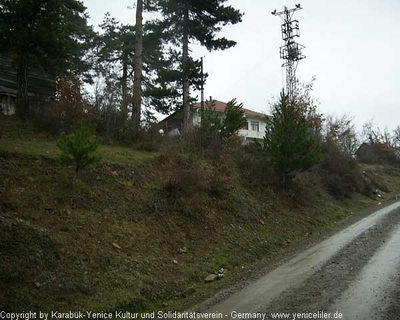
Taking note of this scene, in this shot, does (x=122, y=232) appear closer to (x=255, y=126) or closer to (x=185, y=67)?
(x=185, y=67)

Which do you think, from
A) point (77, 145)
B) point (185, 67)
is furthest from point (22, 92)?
point (185, 67)

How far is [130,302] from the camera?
23.1 ft

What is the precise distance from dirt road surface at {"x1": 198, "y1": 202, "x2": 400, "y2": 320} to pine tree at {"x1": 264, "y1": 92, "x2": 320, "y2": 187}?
23.1ft

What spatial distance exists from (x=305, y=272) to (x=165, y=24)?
19.8 meters

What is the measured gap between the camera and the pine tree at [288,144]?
18.2 m

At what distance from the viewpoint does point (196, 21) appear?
23188 millimetres

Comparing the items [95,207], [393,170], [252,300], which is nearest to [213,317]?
[252,300]

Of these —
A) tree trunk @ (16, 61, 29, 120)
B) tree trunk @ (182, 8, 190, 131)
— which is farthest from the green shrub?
tree trunk @ (182, 8, 190, 131)

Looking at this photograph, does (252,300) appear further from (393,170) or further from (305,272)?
(393,170)

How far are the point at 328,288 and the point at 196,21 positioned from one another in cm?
1981

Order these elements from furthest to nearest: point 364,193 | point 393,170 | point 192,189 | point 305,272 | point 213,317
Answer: point 393,170, point 364,193, point 192,189, point 305,272, point 213,317

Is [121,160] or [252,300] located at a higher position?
[121,160]

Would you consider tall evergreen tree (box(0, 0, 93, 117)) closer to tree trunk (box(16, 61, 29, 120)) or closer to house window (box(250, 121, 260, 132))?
tree trunk (box(16, 61, 29, 120))

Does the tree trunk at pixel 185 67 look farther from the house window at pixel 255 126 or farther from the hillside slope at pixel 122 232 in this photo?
the house window at pixel 255 126
